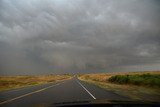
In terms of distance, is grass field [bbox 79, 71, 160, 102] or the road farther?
grass field [bbox 79, 71, 160, 102]

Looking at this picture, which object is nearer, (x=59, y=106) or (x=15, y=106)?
(x=59, y=106)

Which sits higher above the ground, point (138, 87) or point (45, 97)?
point (138, 87)

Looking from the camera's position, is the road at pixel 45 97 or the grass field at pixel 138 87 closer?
the road at pixel 45 97

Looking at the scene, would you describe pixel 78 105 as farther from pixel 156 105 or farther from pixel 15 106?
pixel 15 106

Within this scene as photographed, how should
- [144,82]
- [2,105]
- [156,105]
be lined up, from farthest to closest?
[144,82] → [2,105] → [156,105]

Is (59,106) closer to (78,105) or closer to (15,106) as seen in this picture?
(78,105)

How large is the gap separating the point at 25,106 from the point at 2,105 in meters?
1.72

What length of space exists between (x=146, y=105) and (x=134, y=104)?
0.29 m

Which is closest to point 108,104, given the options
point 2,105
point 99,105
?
point 99,105

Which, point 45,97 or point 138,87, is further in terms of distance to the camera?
point 138,87

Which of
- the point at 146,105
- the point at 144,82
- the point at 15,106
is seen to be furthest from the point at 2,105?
the point at 144,82

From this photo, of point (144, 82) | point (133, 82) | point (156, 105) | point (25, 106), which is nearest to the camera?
point (156, 105)

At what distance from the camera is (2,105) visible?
51.1 feet

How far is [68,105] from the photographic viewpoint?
7.10 meters
